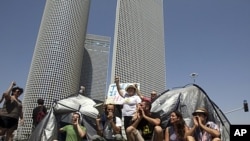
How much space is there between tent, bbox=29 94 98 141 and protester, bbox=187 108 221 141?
358cm

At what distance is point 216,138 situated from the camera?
4.55m

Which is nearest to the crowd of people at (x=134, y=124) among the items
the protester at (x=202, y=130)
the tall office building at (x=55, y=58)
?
the protester at (x=202, y=130)

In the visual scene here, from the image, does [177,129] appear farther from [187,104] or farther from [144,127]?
[187,104]

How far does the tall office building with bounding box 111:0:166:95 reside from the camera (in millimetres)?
112750

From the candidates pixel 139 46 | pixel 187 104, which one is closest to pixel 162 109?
pixel 187 104

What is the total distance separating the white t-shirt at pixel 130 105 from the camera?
6.33 meters

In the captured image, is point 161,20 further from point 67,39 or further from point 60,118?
point 60,118

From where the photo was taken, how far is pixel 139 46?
11856 cm

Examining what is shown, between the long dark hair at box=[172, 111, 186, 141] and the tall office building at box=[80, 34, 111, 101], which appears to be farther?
the tall office building at box=[80, 34, 111, 101]

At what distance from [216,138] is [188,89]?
251 cm

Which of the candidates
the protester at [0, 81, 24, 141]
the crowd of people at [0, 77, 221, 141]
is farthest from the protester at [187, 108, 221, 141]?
the protester at [0, 81, 24, 141]

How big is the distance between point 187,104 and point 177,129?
195 centimetres

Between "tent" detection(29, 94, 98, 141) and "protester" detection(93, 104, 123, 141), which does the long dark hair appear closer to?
"protester" detection(93, 104, 123, 141)

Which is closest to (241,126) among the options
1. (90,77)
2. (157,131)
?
(157,131)
